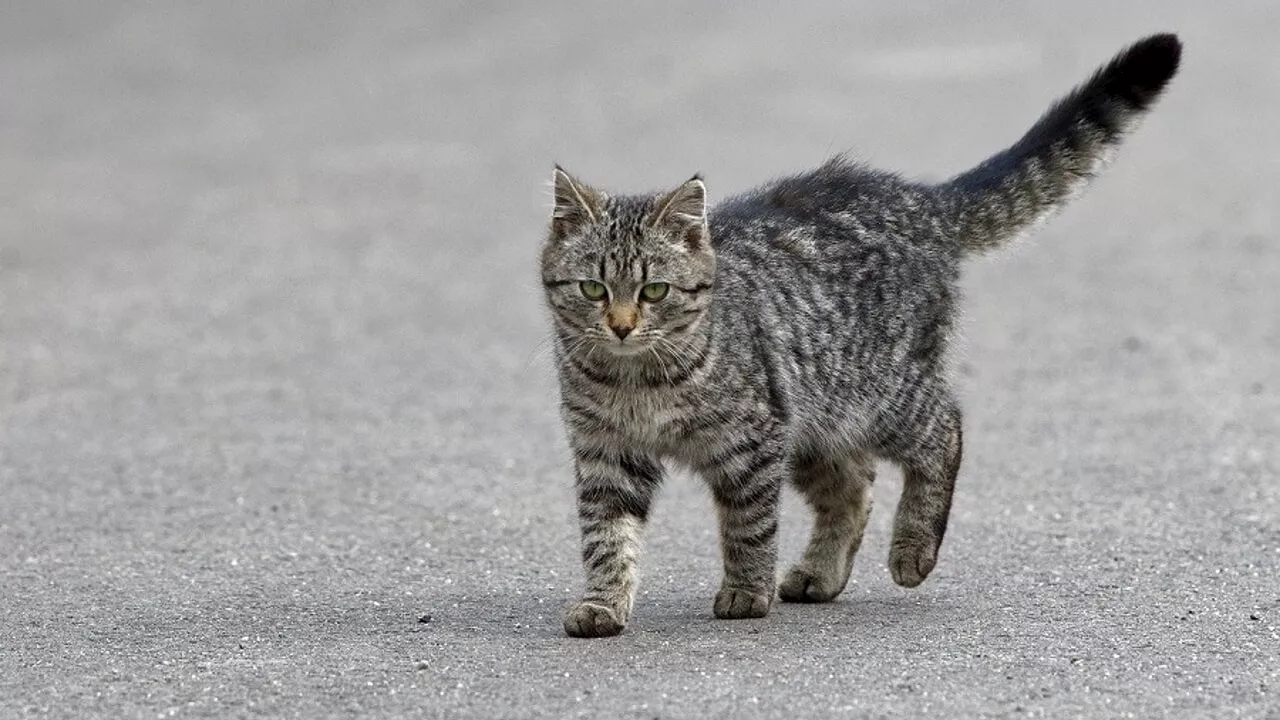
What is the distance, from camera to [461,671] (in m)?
5.88

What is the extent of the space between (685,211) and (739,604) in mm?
1285

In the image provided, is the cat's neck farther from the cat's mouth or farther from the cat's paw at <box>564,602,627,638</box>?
the cat's paw at <box>564,602,627,638</box>

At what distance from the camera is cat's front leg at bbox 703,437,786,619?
6.86m

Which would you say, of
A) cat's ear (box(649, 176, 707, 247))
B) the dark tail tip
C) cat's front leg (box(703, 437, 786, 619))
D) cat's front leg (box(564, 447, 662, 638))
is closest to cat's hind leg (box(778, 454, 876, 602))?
cat's front leg (box(703, 437, 786, 619))

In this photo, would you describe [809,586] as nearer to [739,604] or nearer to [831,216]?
[739,604]

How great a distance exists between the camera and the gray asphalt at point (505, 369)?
610cm

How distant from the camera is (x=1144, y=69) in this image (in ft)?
25.4

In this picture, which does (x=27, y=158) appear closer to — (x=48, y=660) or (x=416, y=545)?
(x=416, y=545)

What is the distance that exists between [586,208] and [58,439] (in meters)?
4.14

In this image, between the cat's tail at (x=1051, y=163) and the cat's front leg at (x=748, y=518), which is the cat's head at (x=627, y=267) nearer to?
the cat's front leg at (x=748, y=518)

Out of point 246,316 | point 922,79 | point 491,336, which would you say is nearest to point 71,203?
point 246,316

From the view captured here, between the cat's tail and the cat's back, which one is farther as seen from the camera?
the cat's tail

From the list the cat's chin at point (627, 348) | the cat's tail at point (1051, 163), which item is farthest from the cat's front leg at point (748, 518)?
the cat's tail at point (1051, 163)

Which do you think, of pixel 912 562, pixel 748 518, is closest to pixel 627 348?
pixel 748 518
